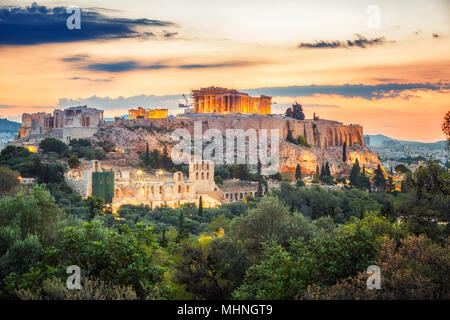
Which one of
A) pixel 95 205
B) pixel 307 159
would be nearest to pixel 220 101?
pixel 307 159

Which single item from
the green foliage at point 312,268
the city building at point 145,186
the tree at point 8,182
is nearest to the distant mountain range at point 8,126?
the city building at point 145,186

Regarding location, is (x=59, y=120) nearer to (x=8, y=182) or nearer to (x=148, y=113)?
(x=148, y=113)

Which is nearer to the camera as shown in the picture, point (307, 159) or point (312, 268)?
point (312, 268)

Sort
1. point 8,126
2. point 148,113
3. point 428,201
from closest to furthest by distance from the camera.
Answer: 1. point 428,201
2. point 148,113
3. point 8,126

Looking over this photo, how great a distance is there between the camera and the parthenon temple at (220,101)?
202 ft

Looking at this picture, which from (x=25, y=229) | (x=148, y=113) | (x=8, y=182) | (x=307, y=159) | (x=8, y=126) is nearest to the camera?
(x=25, y=229)

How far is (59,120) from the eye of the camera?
49.8m

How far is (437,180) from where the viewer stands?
1405cm

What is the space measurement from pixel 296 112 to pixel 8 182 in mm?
46417

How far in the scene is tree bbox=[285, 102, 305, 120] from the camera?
66375mm

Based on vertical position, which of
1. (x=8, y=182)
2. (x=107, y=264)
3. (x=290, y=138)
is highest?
(x=290, y=138)

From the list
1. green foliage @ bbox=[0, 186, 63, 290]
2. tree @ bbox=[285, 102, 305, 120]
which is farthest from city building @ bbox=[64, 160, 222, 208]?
tree @ bbox=[285, 102, 305, 120]
